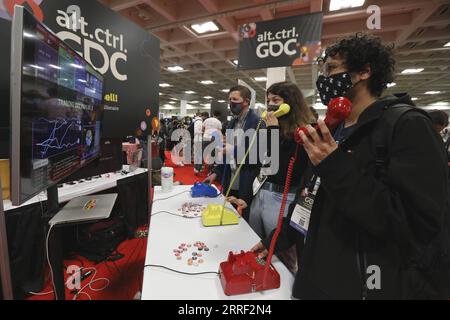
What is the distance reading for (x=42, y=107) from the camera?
813 millimetres

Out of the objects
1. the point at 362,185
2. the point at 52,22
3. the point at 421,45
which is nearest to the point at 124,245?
the point at 52,22

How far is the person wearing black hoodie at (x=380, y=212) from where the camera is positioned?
552mm

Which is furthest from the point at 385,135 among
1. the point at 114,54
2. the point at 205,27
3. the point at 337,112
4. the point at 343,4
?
the point at 205,27

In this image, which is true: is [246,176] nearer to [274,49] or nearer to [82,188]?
[82,188]

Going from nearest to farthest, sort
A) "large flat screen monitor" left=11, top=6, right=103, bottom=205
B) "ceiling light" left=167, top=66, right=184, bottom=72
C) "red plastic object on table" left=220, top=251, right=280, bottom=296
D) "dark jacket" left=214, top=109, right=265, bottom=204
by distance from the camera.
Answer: "large flat screen monitor" left=11, top=6, right=103, bottom=205
"red plastic object on table" left=220, top=251, right=280, bottom=296
"dark jacket" left=214, top=109, right=265, bottom=204
"ceiling light" left=167, top=66, right=184, bottom=72

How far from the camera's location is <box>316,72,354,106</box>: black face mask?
0.84 meters

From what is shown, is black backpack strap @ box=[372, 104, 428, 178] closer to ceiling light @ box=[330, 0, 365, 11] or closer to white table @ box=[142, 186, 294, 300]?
white table @ box=[142, 186, 294, 300]

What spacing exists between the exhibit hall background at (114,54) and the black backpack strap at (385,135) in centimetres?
183

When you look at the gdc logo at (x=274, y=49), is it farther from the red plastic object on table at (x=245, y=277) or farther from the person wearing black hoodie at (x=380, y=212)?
the red plastic object on table at (x=245, y=277)

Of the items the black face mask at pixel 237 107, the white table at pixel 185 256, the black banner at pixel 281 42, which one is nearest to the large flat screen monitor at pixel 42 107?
the white table at pixel 185 256

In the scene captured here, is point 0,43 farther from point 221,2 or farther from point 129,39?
point 221,2

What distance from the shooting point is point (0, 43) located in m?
1.24

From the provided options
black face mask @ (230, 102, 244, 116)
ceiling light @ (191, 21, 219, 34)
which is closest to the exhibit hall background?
black face mask @ (230, 102, 244, 116)

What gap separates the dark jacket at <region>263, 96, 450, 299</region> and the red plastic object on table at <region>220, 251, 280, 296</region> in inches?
5.1
